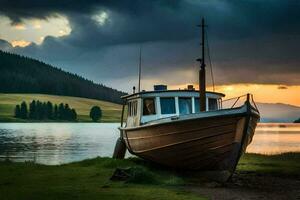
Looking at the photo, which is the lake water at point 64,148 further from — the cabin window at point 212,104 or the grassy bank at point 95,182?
the cabin window at point 212,104

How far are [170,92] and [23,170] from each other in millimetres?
8471

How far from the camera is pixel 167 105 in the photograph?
25547 mm

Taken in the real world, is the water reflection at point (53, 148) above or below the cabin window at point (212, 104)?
below

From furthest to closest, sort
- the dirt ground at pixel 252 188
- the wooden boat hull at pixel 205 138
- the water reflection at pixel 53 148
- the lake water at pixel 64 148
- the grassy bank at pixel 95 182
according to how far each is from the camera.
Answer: the lake water at pixel 64 148 → the water reflection at pixel 53 148 → the wooden boat hull at pixel 205 138 → the dirt ground at pixel 252 188 → the grassy bank at pixel 95 182

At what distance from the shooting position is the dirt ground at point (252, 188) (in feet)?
57.5

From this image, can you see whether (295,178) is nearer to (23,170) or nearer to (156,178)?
(156,178)

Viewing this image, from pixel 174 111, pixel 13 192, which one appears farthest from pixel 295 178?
pixel 13 192

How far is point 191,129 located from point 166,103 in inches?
159

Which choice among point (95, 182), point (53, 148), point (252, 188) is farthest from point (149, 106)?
point (53, 148)

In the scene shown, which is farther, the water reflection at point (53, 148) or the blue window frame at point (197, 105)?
the water reflection at point (53, 148)

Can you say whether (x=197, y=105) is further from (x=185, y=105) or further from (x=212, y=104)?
(x=212, y=104)

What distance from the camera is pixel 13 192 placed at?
1745 centimetres

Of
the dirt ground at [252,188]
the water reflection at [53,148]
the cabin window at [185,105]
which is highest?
the cabin window at [185,105]

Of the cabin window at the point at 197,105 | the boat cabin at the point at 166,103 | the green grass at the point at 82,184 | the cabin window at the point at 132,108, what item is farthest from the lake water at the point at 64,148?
the cabin window at the point at 197,105
